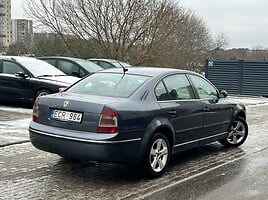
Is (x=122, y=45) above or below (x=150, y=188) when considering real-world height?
above

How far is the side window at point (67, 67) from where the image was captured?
51.3ft

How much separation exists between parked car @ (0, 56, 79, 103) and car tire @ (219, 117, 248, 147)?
18.2 feet

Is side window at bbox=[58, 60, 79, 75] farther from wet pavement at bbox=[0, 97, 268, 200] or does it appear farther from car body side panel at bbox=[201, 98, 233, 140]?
car body side panel at bbox=[201, 98, 233, 140]

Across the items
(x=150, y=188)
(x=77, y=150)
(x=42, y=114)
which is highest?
(x=42, y=114)

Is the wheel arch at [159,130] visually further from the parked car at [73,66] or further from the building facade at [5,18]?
the building facade at [5,18]

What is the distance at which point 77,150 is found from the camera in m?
5.73

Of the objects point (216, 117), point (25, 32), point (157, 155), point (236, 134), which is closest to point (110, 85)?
point (157, 155)

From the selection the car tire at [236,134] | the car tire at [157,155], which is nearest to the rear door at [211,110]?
the car tire at [236,134]

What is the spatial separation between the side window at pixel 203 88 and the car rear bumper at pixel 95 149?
6.78ft

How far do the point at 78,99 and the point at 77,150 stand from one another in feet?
2.34

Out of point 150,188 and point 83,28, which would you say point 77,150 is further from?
point 83,28

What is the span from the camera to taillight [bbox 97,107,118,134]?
18.6 feet

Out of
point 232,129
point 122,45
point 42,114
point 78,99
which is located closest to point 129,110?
point 78,99

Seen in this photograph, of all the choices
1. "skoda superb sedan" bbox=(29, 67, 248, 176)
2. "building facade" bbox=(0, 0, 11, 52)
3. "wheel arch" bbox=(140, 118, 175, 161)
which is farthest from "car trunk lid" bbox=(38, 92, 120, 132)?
"building facade" bbox=(0, 0, 11, 52)
